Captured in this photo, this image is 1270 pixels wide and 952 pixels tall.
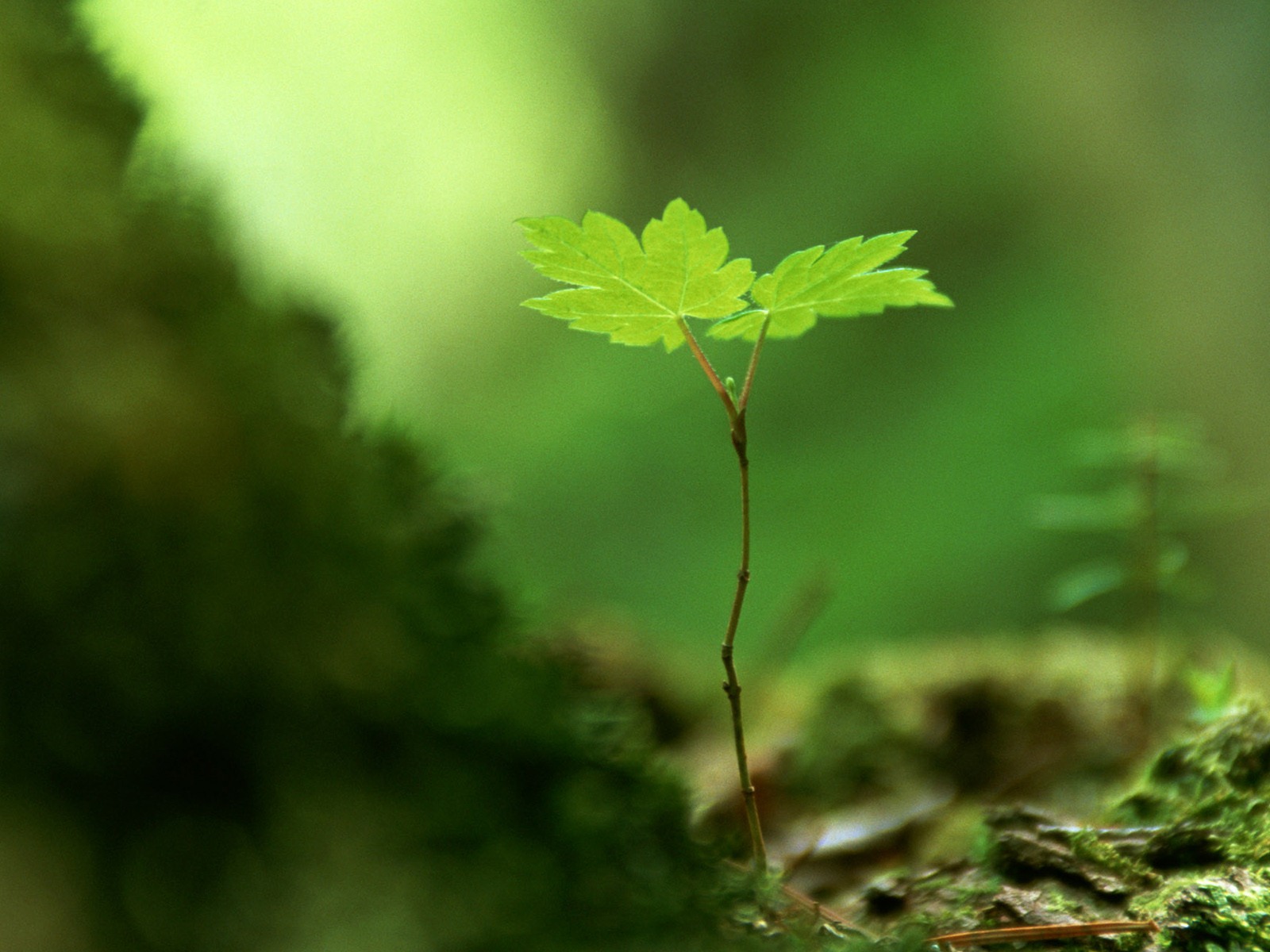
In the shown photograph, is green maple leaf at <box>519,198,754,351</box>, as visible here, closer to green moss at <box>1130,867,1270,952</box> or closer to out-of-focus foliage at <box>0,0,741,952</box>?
out-of-focus foliage at <box>0,0,741,952</box>

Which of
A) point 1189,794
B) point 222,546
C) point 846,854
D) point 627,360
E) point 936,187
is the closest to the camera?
point 222,546

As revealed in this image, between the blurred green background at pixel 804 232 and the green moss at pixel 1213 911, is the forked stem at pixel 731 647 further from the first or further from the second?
the blurred green background at pixel 804 232

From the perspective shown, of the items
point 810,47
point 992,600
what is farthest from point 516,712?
point 810,47

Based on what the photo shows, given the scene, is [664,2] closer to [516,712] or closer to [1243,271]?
[1243,271]

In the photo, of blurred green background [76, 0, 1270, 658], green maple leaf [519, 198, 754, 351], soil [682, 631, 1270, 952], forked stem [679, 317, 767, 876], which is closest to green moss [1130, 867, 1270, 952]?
soil [682, 631, 1270, 952]

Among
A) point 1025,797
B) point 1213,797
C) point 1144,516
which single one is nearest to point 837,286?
point 1213,797

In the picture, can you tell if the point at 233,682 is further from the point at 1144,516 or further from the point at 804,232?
the point at 804,232
